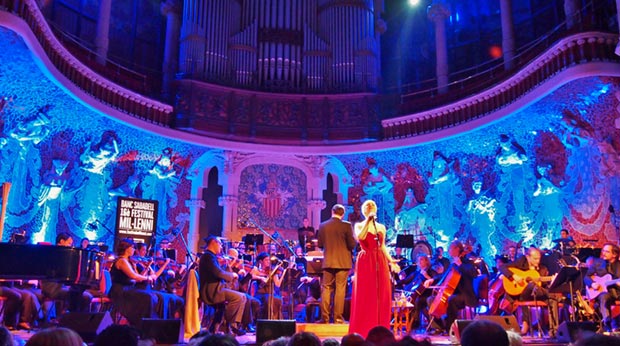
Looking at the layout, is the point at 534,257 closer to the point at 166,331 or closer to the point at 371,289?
the point at 371,289

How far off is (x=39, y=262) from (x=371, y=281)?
12.0 feet

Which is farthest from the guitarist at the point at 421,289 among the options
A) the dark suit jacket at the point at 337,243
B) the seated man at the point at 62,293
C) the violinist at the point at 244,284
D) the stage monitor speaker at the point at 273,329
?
the seated man at the point at 62,293

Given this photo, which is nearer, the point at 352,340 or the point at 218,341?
the point at 218,341

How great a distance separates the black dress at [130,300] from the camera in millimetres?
7297

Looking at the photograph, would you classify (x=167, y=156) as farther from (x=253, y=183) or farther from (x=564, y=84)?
(x=564, y=84)

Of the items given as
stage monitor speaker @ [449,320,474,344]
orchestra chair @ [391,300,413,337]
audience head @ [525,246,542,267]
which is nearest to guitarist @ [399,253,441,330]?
orchestra chair @ [391,300,413,337]

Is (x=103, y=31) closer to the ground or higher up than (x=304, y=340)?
higher up

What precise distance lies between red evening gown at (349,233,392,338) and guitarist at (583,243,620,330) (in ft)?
11.0

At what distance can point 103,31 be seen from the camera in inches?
558

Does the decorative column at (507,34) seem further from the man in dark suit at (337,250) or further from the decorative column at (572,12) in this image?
the man in dark suit at (337,250)

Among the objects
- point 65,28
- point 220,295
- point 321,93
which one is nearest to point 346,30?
point 321,93

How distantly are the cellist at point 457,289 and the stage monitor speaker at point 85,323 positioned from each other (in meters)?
4.65

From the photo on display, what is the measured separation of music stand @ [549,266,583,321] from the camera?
25.5 feet

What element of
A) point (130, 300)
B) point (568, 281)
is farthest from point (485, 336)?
point (568, 281)
